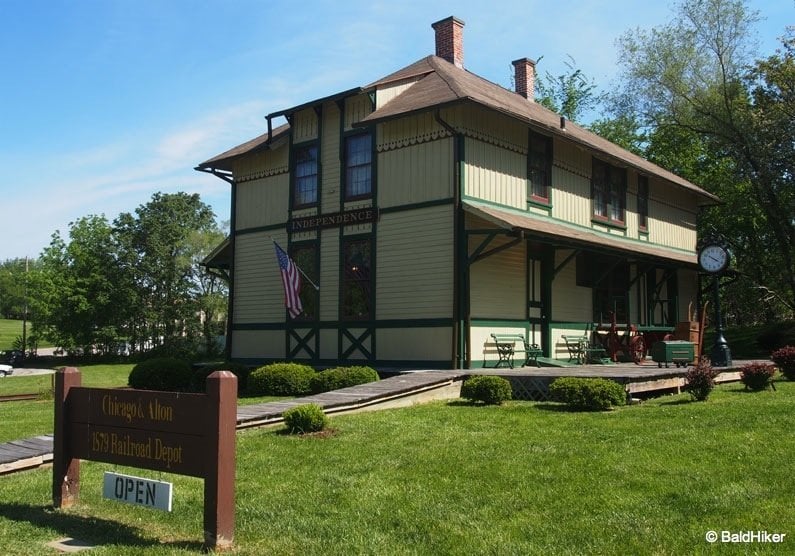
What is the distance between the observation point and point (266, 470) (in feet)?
26.7

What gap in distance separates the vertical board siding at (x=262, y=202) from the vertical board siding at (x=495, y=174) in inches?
232

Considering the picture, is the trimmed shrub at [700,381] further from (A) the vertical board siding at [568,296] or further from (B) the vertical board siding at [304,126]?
(B) the vertical board siding at [304,126]

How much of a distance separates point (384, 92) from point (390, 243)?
3847 millimetres

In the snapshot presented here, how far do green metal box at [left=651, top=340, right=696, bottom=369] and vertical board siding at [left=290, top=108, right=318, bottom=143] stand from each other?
10.5 m

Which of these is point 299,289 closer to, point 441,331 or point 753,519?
point 441,331

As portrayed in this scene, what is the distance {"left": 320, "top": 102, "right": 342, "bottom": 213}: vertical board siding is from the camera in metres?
19.6

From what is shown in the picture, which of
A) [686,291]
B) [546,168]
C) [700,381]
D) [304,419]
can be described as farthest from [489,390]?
[686,291]

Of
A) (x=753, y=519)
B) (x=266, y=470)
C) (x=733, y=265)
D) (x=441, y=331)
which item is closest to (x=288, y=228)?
(x=441, y=331)

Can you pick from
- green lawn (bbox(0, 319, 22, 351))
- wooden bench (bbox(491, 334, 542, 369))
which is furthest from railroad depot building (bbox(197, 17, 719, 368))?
green lawn (bbox(0, 319, 22, 351))

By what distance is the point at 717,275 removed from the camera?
54.0ft

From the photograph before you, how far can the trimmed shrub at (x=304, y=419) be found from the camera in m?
10.2

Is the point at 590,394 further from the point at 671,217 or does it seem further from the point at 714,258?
the point at 671,217

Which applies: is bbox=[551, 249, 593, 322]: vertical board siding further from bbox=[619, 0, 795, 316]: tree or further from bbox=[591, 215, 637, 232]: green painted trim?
bbox=[619, 0, 795, 316]: tree

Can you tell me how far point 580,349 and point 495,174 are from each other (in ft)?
17.2
